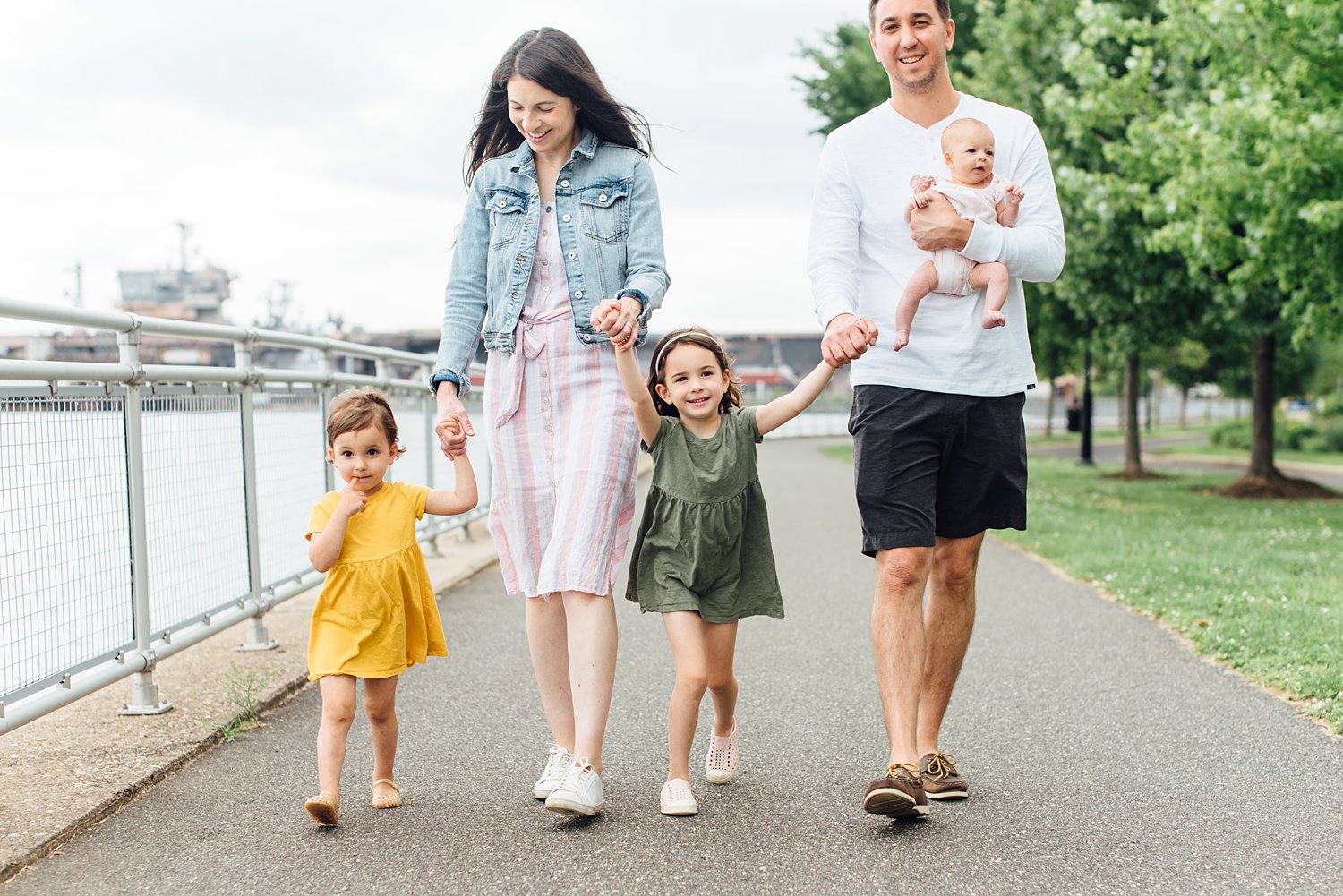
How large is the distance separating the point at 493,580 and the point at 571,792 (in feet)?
16.9

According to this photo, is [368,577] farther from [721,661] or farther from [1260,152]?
[1260,152]

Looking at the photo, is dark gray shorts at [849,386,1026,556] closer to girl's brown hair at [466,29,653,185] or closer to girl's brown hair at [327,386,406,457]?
girl's brown hair at [466,29,653,185]

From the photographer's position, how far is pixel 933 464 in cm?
363

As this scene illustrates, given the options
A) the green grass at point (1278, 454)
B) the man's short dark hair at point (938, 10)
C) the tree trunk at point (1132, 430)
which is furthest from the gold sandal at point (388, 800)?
the green grass at point (1278, 454)

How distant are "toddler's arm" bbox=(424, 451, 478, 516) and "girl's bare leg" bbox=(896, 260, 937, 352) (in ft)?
4.11

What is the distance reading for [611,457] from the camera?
3.65m

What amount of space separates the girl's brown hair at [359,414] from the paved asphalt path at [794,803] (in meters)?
1.06

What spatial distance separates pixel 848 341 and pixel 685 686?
1.04 metres

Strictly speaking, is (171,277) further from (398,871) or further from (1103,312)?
(398,871)

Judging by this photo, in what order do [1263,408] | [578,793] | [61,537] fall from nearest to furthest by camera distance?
[578,793] → [61,537] → [1263,408]

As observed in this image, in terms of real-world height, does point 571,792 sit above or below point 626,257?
below

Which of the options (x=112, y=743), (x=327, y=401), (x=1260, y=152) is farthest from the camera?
(x=1260, y=152)

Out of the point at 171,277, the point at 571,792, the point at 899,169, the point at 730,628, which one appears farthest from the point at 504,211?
the point at 171,277

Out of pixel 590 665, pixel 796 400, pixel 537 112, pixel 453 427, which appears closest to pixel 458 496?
pixel 453 427
